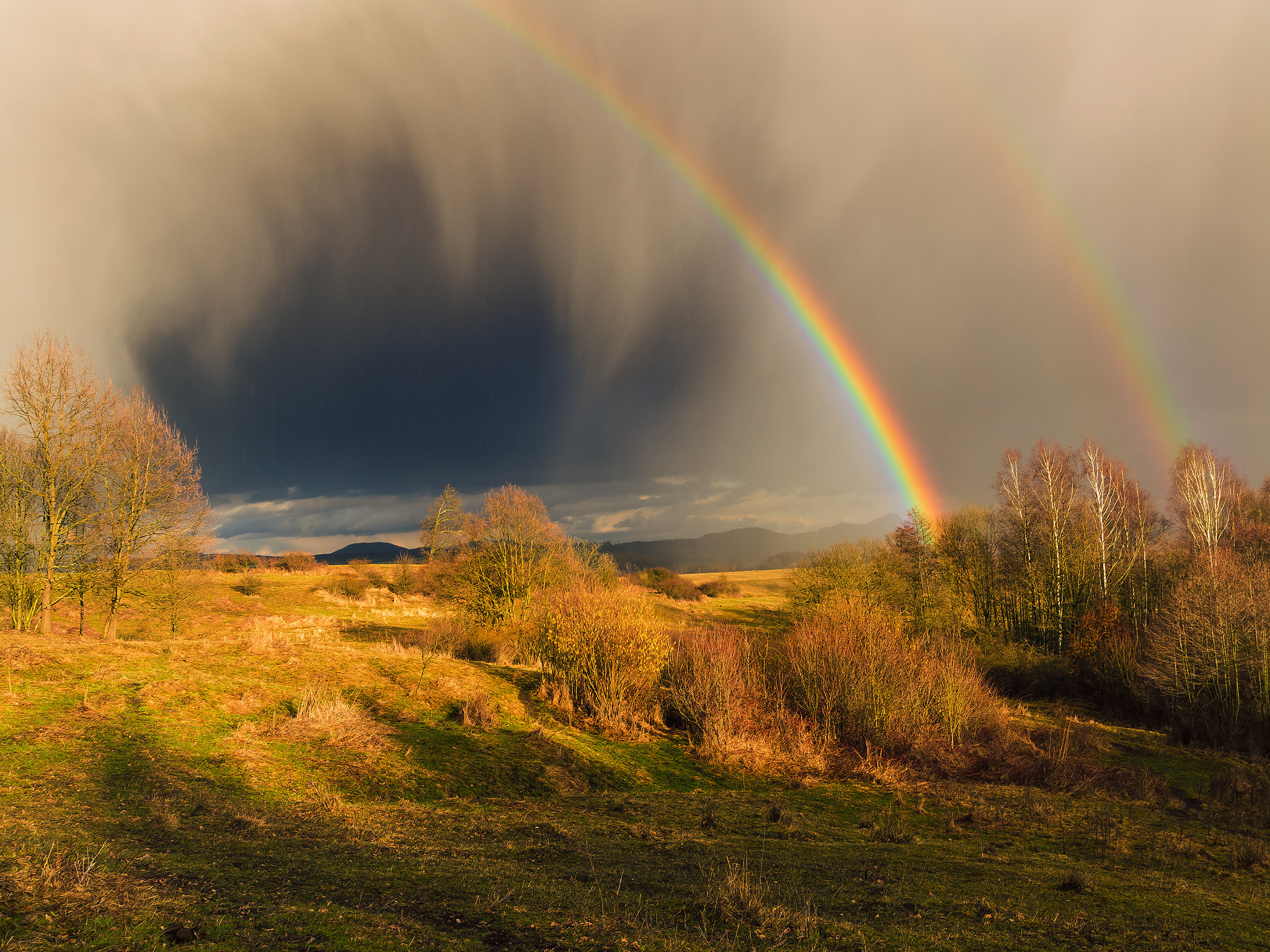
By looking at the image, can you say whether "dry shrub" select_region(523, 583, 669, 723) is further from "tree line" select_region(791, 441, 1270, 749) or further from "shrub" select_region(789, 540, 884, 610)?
"shrub" select_region(789, 540, 884, 610)

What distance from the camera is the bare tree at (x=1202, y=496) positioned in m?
42.9

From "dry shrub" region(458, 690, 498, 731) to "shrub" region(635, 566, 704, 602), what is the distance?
64454 mm

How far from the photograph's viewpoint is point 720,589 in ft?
304

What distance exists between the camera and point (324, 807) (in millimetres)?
8945

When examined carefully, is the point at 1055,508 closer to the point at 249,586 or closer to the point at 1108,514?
the point at 1108,514

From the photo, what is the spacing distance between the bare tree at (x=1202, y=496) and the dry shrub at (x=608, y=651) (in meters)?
41.9

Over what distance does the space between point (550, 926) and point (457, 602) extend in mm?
33674

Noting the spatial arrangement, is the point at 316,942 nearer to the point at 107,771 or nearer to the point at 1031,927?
the point at 1031,927

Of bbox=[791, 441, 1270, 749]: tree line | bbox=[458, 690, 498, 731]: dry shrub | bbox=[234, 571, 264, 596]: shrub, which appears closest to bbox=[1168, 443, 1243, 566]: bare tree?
bbox=[791, 441, 1270, 749]: tree line

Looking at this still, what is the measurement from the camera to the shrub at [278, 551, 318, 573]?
77.1 metres

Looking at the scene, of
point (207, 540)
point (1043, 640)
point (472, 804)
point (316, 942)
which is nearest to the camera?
point (316, 942)

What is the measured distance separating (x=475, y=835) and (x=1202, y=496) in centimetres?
5442

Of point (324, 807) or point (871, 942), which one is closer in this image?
point (871, 942)

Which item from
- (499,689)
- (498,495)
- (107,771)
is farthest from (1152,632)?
(107,771)
